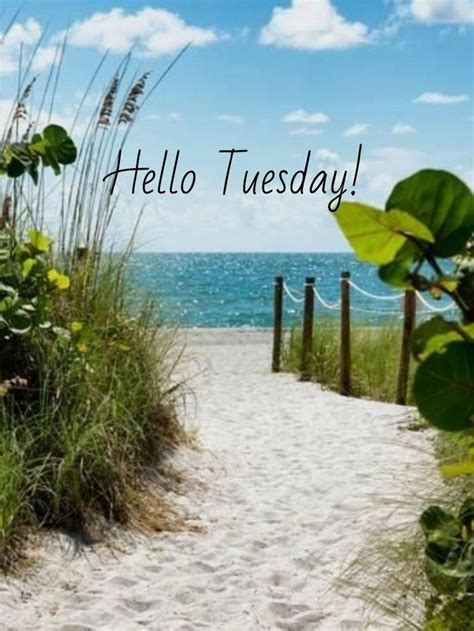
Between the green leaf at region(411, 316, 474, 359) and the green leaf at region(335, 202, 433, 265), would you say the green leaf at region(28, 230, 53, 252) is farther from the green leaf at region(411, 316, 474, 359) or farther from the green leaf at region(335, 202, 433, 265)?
the green leaf at region(335, 202, 433, 265)

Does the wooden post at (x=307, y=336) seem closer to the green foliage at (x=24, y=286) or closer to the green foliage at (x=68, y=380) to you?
the green foliage at (x=68, y=380)

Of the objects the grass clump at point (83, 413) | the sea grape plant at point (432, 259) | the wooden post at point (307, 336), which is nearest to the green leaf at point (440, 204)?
the sea grape plant at point (432, 259)

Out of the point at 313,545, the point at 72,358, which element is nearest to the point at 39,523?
the point at 72,358

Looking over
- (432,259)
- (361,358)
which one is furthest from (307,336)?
(432,259)

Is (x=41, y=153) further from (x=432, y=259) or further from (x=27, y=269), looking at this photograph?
(x=432, y=259)

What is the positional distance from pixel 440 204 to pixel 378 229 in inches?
2.2

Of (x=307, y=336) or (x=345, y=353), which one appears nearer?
(x=345, y=353)

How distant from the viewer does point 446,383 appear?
2.68ft

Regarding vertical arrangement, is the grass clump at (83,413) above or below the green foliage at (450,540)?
below

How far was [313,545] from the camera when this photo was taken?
388 cm

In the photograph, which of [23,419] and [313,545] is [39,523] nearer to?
[23,419]

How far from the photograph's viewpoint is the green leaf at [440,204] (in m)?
0.76

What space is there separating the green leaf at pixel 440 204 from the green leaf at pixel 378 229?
0.05 feet

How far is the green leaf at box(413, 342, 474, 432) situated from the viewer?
816 mm
